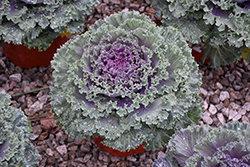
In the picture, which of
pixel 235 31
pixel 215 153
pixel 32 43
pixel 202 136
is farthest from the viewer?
pixel 32 43

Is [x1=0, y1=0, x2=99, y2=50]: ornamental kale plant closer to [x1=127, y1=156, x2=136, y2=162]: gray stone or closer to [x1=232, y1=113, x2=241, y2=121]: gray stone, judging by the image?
[x1=127, y1=156, x2=136, y2=162]: gray stone

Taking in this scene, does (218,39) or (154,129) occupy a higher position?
(218,39)

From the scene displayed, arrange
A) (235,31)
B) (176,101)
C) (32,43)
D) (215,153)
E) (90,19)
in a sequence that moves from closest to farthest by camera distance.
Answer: (215,153), (176,101), (235,31), (32,43), (90,19)

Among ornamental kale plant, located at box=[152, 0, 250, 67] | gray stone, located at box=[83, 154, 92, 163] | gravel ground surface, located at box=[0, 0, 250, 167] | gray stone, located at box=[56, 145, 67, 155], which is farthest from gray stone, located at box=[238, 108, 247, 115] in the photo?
gray stone, located at box=[56, 145, 67, 155]

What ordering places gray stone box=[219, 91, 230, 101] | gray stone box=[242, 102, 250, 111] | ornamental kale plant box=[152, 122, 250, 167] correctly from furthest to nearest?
gray stone box=[219, 91, 230, 101] < gray stone box=[242, 102, 250, 111] < ornamental kale plant box=[152, 122, 250, 167]

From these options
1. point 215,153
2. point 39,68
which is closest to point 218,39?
point 215,153

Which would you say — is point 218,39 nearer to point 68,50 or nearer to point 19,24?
point 68,50
